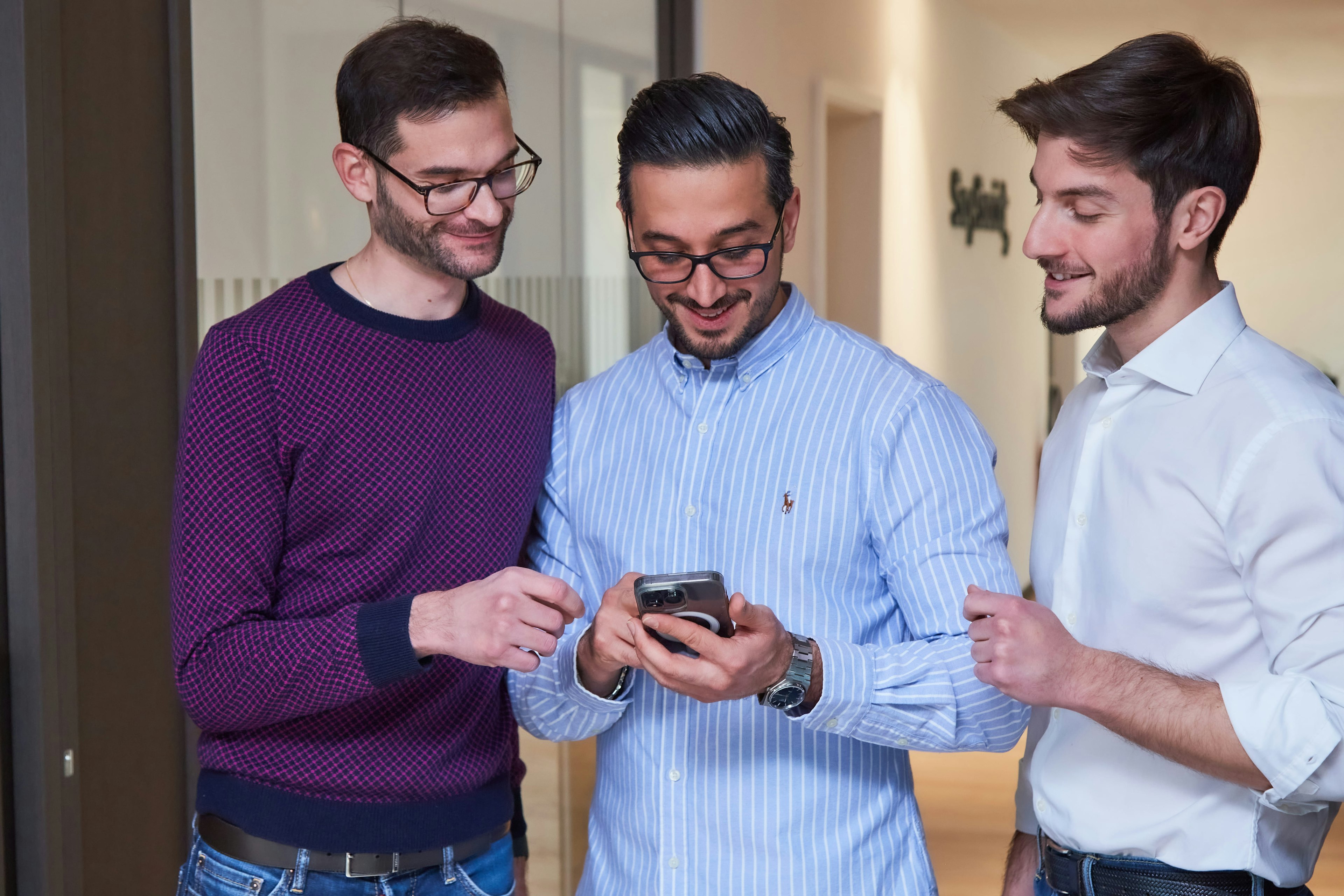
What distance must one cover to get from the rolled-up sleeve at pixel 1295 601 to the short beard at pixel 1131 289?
0.24 metres

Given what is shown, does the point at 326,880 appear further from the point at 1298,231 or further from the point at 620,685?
the point at 1298,231

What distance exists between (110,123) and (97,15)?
0.17m

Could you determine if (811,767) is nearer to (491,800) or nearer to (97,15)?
(491,800)

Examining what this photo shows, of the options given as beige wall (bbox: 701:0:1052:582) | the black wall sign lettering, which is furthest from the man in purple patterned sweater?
the black wall sign lettering

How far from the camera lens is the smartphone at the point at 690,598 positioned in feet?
4.13

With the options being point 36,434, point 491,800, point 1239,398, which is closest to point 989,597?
→ point 1239,398

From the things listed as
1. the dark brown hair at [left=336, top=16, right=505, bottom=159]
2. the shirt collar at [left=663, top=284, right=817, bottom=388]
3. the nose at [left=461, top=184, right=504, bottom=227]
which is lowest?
the shirt collar at [left=663, top=284, right=817, bottom=388]

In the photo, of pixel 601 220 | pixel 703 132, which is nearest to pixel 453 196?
pixel 703 132

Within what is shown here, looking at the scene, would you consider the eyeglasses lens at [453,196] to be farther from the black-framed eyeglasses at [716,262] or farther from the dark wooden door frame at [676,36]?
the dark wooden door frame at [676,36]

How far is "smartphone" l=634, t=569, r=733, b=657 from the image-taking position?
49.6 inches

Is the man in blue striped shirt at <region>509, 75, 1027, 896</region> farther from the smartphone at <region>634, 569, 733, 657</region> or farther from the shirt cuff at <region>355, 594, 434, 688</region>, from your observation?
the shirt cuff at <region>355, 594, 434, 688</region>

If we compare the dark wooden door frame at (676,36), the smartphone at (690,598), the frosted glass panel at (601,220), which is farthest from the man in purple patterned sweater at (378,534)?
the dark wooden door frame at (676,36)

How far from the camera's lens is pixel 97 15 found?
2.08 meters

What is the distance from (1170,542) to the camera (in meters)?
1.39
